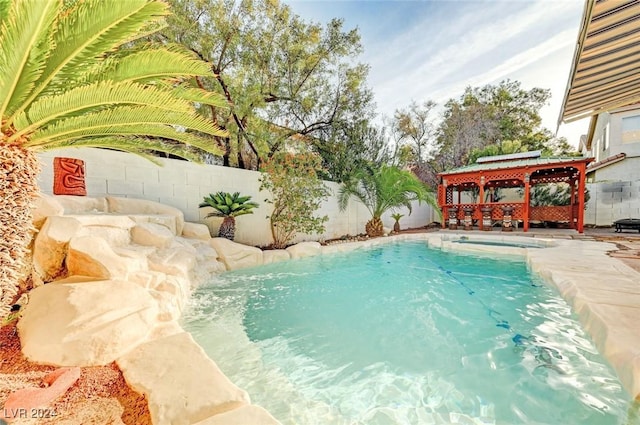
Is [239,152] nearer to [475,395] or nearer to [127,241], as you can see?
[127,241]

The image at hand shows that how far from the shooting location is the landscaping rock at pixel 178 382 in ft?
4.27

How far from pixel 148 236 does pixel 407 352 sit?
375cm

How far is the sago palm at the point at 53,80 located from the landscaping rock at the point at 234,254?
3148 millimetres

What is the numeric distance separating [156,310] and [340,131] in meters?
7.99

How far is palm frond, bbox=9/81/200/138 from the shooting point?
188 centimetres

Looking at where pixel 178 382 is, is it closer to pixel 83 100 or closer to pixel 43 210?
pixel 83 100

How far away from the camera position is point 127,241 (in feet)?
11.9

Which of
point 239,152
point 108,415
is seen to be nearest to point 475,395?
point 108,415

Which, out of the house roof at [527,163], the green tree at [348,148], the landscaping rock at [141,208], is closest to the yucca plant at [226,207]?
the landscaping rock at [141,208]

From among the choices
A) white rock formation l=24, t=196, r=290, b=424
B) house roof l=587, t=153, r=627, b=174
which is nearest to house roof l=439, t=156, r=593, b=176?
house roof l=587, t=153, r=627, b=174

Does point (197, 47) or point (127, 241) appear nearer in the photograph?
point (127, 241)

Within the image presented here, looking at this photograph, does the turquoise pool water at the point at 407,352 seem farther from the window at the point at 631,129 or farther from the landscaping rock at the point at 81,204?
the window at the point at 631,129

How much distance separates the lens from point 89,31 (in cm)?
177

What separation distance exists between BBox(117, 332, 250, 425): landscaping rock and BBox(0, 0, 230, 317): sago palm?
1.00 meters
